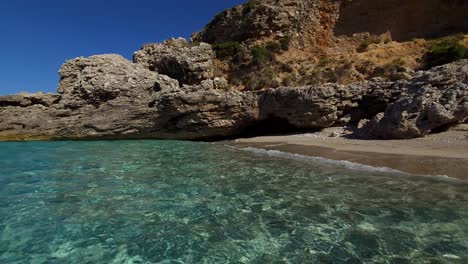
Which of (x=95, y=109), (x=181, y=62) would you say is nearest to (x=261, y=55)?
(x=181, y=62)

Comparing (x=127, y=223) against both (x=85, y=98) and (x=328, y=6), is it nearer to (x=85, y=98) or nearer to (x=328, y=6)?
(x=85, y=98)

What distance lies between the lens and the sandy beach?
31.5 feet

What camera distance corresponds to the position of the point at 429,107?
47.7 ft

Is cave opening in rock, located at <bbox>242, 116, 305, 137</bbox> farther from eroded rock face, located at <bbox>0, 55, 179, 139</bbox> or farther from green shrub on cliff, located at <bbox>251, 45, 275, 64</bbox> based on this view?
green shrub on cliff, located at <bbox>251, 45, 275, 64</bbox>

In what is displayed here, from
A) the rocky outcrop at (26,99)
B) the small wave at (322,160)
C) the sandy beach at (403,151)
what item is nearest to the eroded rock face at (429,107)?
the sandy beach at (403,151)

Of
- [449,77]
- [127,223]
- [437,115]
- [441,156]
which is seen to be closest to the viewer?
[127,223]

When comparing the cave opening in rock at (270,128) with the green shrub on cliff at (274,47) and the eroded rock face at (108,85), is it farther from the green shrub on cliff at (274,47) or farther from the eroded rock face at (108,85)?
the green shrub on cliff at (274,47)

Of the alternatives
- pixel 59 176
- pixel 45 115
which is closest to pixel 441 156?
pixel 59 176

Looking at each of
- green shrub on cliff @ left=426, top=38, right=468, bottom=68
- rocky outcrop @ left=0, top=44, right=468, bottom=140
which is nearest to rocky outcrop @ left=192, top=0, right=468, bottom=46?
green shrub on cliff @ left=426, top=38, right=468, bottom=68

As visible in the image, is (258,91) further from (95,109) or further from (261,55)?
(95,109)

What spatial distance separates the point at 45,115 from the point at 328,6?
28.2 meters

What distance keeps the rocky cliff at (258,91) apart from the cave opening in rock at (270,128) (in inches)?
3.1

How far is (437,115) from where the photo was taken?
46.2 ft

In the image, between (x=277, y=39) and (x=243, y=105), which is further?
(x=277, y=39)
